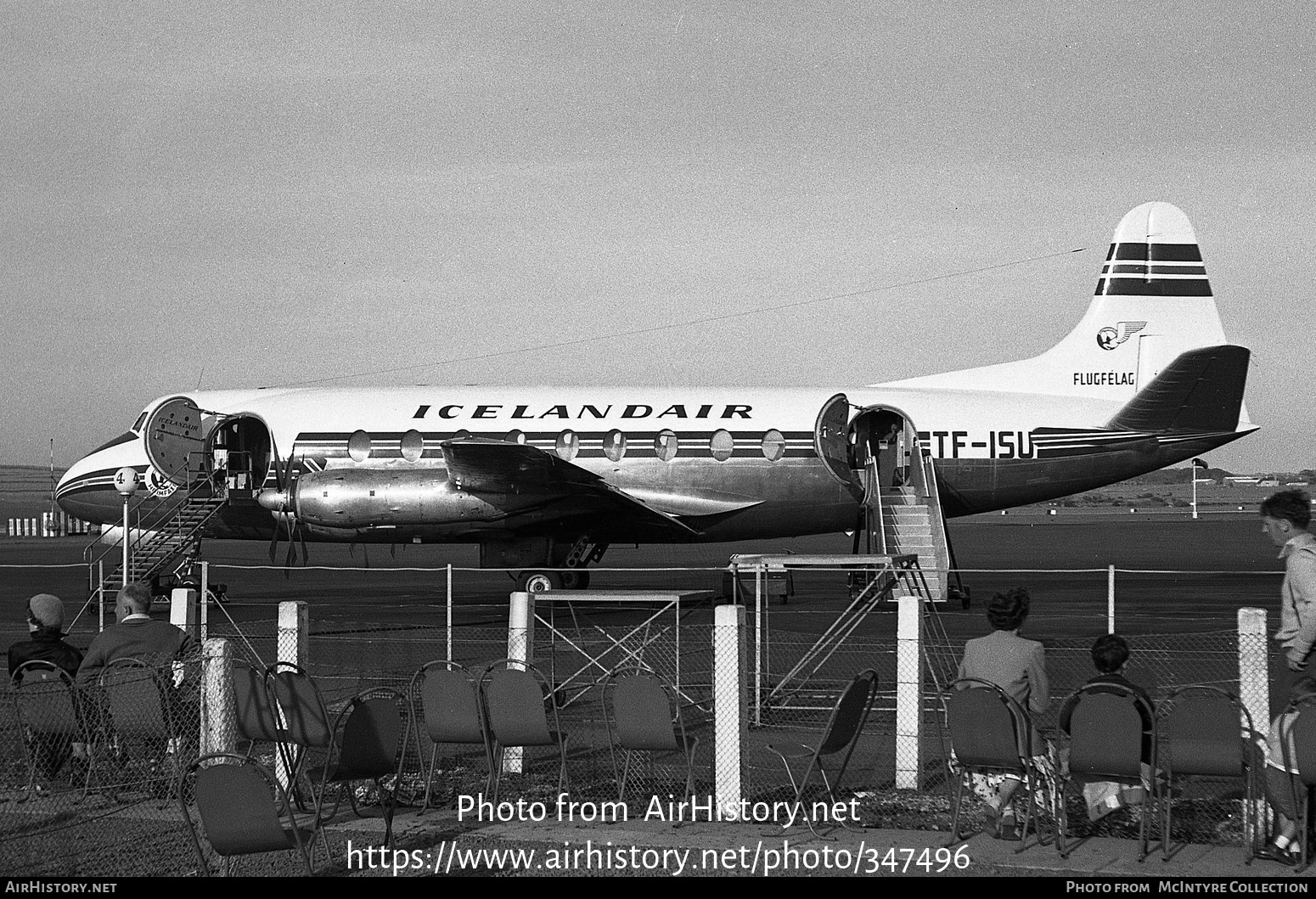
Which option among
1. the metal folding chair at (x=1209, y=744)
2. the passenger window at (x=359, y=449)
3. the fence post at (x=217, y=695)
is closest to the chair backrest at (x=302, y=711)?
the fence post at (x=217, y=695)

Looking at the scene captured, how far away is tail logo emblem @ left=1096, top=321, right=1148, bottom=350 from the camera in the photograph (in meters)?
23.5

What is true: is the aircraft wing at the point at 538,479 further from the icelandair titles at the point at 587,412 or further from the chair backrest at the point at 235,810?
the chair backrest at the point at 235,810

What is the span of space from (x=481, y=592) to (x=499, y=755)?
16.3 metres

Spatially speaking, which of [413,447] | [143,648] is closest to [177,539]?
[413,447]

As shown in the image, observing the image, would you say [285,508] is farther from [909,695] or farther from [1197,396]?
[1197,396]

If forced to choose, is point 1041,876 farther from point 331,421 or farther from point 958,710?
point 331,421

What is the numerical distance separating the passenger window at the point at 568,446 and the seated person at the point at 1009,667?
1507 centimetres

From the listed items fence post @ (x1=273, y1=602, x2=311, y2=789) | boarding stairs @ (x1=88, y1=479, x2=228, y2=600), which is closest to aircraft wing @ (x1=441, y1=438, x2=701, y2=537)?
boarding stairs @ (x1=88, y1=479, x2=228, y2=600)

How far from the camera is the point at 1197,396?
22281mm

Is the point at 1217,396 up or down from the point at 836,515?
up

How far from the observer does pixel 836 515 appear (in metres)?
22.5

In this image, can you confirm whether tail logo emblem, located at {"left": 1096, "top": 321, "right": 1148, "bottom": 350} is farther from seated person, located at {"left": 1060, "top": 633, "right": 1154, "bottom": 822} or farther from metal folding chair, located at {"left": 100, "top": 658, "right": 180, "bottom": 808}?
metal folding chair, located at {"left": 100, "top": 658, "right": 180, "bottom": 808}

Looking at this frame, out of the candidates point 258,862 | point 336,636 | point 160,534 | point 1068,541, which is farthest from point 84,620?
point 1068,541

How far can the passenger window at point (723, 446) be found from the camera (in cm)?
2231
